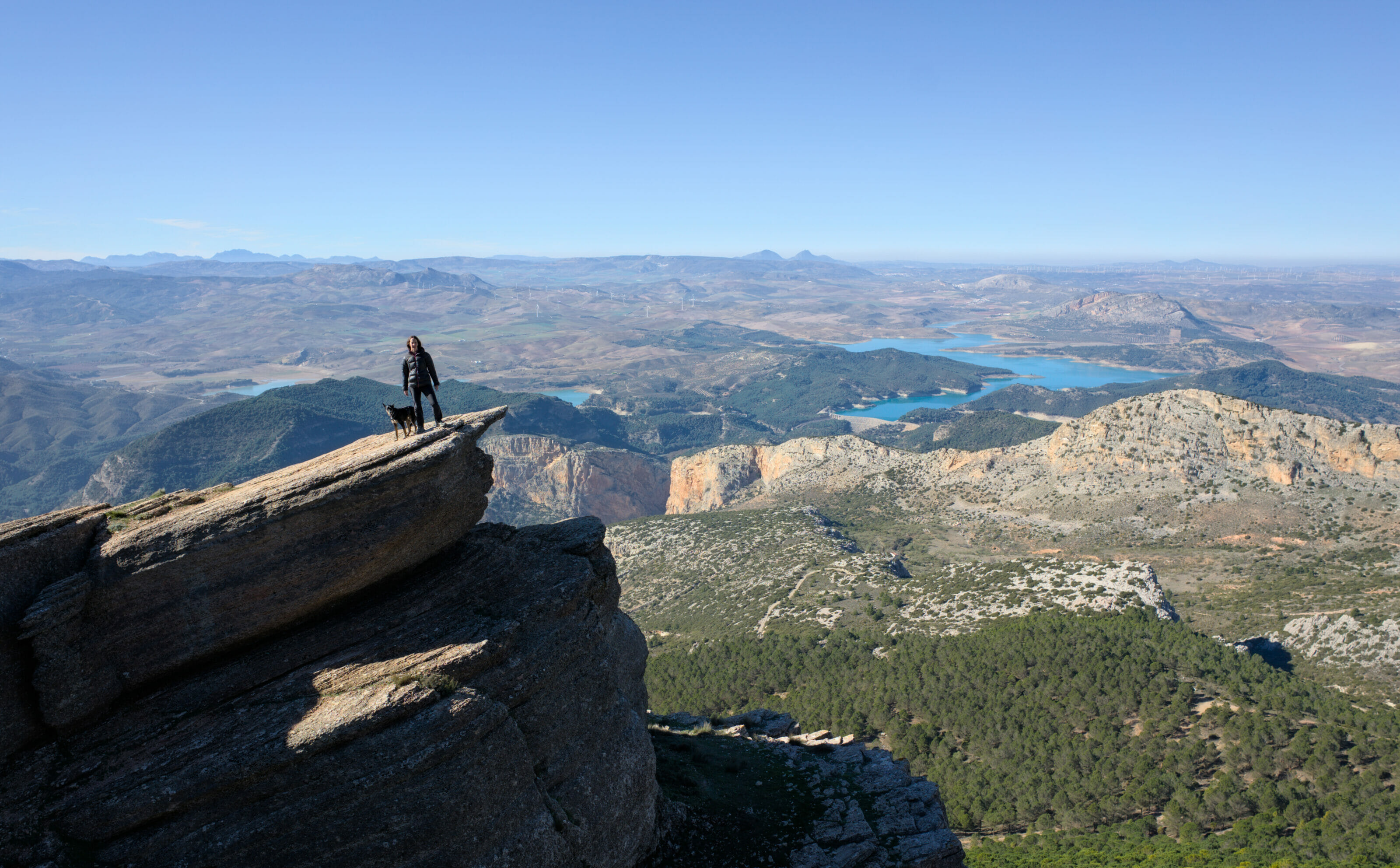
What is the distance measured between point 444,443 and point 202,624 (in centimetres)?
639

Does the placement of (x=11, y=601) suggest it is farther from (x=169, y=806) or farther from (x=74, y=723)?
(x=169, y=806)

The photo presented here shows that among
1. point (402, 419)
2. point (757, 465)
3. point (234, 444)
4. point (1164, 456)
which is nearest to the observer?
point (402, 419)

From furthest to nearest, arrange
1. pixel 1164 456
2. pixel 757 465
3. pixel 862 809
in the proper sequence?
1. pixel 757 465
2. pixel 1164 456
3. pixel 862 809

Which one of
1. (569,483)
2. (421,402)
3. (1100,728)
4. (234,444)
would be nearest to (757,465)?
(569,483)

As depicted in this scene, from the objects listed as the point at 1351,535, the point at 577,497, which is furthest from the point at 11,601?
the point at 577,497

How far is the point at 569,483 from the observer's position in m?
135

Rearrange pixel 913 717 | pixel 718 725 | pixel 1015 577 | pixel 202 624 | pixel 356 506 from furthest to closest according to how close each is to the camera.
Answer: pixel 1015 577 < pixel 913 717 < pixel 718 725 < pixel 356 506 < pixel 202 624

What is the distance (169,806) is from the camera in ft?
46.0

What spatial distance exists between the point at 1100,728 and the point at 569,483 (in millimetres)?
106970

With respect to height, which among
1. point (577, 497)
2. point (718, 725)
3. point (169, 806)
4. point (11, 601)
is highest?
point (11, 601)

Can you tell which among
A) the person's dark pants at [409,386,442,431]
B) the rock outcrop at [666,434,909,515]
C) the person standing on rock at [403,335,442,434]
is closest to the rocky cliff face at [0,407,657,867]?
the person's dark pants at [409,386,442,431]

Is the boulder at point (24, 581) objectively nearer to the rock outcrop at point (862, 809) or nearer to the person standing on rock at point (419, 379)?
the person standing on rock at point (419, 379)

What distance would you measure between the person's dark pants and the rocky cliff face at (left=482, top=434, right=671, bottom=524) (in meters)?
108

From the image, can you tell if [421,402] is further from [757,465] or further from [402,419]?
[757,465]
